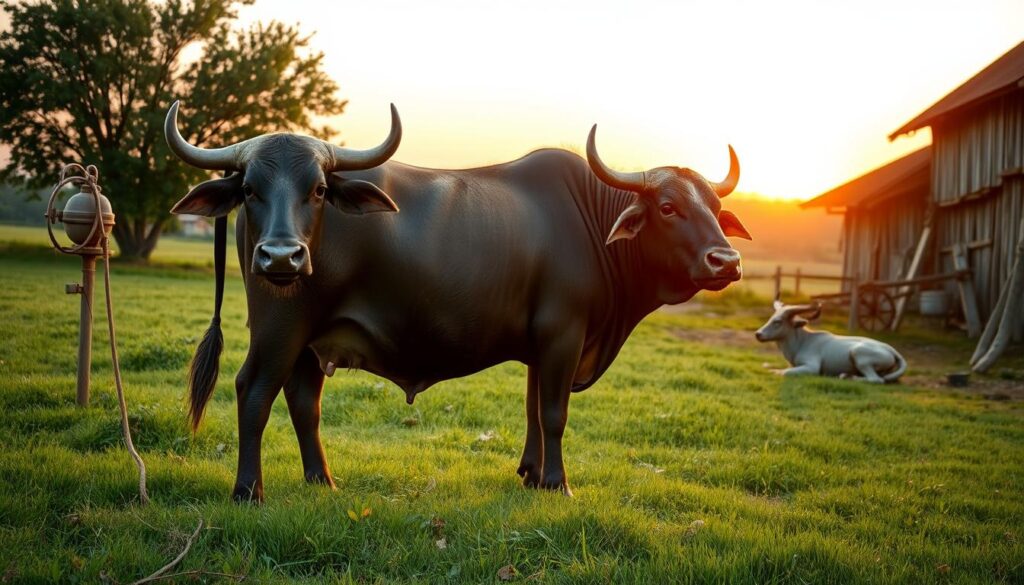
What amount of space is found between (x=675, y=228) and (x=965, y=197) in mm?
17318

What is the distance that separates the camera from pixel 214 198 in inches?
166

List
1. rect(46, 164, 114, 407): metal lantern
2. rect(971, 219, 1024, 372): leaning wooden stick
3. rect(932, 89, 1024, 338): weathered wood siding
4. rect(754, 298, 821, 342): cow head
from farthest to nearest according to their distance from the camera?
rect(932, 89, 1024, 338): weathered wood siding, rect(754, 298, 821, 342): cow head, rect(971, 219, 1024, 372): leaning wooden stick, rect(46, 164, 114, 407): metal lantern

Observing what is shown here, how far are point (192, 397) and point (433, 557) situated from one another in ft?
6.38

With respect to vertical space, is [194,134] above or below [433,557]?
above

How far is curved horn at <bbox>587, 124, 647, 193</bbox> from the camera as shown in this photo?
4.89 meters

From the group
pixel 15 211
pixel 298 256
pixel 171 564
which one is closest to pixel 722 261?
pixel 298 256

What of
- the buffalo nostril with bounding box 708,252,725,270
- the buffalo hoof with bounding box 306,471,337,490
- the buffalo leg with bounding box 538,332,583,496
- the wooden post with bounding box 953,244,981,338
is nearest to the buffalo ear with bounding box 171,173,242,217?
the buffalo hoof with bounding box 306,471,337,490

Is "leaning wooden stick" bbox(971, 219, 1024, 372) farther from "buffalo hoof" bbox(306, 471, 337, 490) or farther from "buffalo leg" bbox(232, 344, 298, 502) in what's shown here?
"buffalo leg" bbox(232, 344, 298, 502)

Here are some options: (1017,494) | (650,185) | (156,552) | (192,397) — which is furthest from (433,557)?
(1017,494)

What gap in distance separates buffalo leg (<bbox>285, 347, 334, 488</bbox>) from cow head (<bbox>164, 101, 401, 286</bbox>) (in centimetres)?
97

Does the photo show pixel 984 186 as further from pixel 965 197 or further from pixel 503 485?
pixel 503 485

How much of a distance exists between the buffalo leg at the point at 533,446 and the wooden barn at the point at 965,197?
42.6 feet

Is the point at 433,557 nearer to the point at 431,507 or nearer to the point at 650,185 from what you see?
the point at 431,507

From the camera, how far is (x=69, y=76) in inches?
1141
